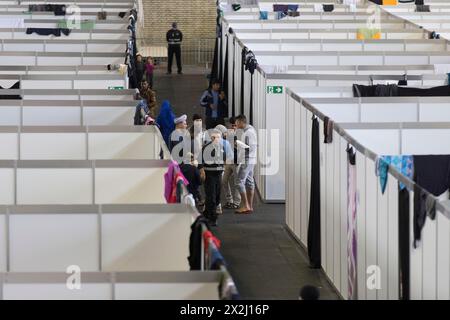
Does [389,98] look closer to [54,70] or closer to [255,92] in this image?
[255,92]

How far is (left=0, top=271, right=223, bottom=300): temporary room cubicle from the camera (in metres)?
8.73

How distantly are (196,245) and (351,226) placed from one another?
12.2 feet

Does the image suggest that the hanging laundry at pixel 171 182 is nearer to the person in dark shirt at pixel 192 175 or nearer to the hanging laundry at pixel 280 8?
the person in dark shirt at pixel 192 175

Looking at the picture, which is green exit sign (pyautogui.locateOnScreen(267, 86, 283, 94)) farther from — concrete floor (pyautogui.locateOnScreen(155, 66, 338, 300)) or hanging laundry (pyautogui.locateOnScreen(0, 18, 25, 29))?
hanging laundry (pyautogui.locateOnScreen(0, 18, 25, 29))

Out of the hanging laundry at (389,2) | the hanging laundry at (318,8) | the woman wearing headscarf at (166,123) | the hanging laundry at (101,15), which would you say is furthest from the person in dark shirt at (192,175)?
the hanging laundry at (389,2)

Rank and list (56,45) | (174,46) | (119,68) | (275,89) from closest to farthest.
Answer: (275,89) < (119,68) < (56,45) < (174,46)

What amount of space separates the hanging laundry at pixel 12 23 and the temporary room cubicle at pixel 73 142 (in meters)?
14.4

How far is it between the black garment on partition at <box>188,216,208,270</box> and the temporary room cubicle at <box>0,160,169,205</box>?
3.20m

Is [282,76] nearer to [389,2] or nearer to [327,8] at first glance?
[327,8]

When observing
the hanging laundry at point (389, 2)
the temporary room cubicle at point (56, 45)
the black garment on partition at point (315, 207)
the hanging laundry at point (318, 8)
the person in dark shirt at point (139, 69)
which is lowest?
the black garment on partition at point (315, 207)

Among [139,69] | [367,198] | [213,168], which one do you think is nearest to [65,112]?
[213,168]

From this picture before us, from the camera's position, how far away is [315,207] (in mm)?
15242

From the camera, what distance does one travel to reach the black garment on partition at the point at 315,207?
15234 millimetres
